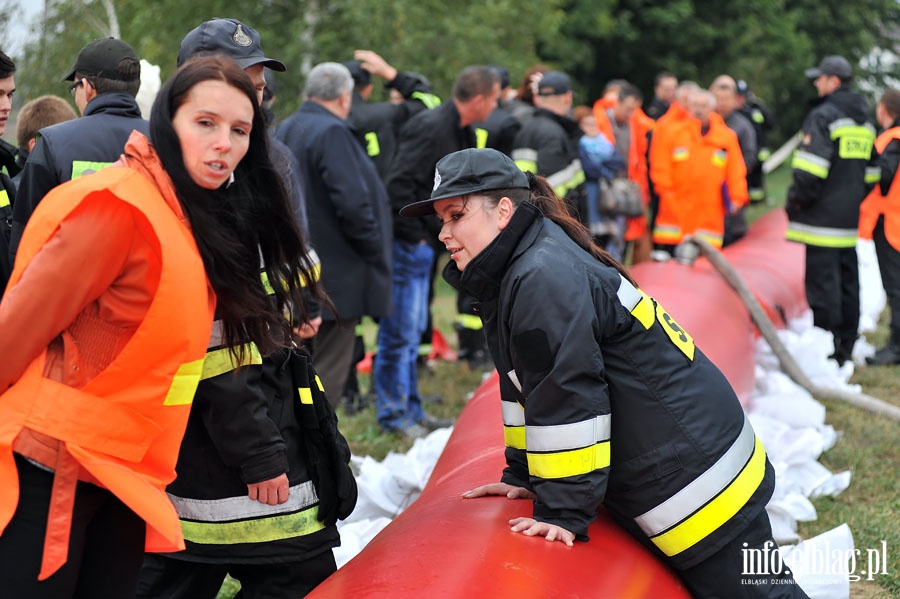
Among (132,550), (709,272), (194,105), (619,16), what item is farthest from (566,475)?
(619,16)

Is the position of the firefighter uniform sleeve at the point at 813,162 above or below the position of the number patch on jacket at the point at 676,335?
below

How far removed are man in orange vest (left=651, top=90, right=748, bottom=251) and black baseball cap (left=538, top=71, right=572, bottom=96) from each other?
2743mm

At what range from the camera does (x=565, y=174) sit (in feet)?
26.4

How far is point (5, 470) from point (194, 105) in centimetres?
92

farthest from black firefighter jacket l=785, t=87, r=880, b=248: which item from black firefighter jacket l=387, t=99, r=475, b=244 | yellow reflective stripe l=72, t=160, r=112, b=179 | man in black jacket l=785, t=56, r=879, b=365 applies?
yellow reflective stripe l=72, t=160, r=112, b=179

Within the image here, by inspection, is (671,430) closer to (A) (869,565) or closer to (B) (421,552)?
(B) (421,552)

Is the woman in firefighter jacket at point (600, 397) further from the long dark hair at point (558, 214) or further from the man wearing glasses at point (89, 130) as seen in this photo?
the man wearing glasses at point (89, 130)

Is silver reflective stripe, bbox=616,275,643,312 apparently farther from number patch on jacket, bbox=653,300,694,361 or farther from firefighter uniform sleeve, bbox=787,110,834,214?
firefighter uniform sleeve, bbox=787,110,834,214

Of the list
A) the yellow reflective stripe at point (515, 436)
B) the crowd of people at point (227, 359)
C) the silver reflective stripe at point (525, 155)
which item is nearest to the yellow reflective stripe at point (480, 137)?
the silver reflective stripe at point (525, 155)

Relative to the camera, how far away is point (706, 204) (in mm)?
10477

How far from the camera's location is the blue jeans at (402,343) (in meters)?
6.73

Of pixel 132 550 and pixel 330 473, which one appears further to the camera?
pixel 330 473

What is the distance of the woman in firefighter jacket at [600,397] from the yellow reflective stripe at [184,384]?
89 centimetres

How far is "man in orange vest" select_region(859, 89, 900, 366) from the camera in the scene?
8.59 meters
